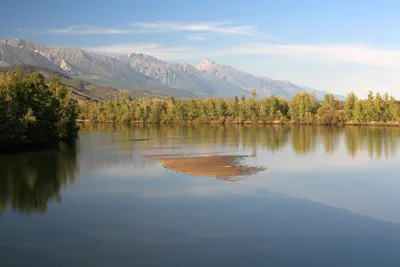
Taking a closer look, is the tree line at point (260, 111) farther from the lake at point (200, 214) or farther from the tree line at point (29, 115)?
the lake at point (200, 214)

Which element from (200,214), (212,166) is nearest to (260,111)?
(212,166)

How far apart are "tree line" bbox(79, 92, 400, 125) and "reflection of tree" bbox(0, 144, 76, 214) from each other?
9924 centimetres

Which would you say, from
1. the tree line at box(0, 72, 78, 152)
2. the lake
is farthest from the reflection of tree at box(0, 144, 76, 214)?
the tree line at box(0, 72, 78, 152)

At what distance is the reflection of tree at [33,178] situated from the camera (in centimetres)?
2459

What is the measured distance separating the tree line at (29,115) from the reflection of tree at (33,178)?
3.55 meters

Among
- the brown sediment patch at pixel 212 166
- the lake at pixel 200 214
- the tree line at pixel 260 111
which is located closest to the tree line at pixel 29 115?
the lake at pixel 200 214

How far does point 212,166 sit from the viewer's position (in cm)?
3753

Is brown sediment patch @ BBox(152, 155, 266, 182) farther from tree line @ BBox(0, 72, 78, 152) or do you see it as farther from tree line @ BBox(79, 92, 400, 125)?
tree line @ BBox(79, 92, 400, 125)

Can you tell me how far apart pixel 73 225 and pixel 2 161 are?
24410 millimetres

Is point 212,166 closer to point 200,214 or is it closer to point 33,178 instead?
point 33,178

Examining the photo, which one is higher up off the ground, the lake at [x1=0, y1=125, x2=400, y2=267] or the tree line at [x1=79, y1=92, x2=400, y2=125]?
the tree line at [x1=79, y1=92, x2=400, y2=125]

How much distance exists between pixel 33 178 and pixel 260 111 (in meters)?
118

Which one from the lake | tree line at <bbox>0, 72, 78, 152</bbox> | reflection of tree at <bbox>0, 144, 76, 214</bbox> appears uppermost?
tree line at <bbox>0, 72, 78, 152</bbox>

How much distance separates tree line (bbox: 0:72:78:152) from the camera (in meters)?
47.7
